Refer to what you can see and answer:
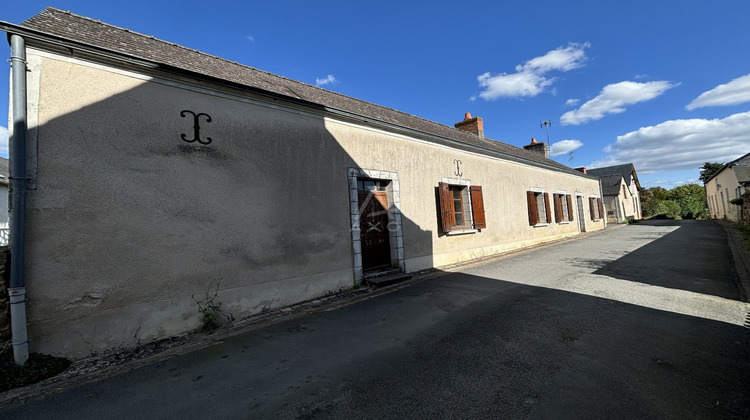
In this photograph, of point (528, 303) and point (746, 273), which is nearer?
point (528, 303)

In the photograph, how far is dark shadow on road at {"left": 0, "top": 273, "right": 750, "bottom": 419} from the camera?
2105mm

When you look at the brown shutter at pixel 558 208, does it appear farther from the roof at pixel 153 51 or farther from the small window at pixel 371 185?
the roof at pixel 153 51

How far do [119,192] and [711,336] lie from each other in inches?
272

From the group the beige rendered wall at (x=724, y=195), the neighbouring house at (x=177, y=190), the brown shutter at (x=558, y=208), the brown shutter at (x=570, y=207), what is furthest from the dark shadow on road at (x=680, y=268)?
the beige rendered wall at (x=724, y=195)

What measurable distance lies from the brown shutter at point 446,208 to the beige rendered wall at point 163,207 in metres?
2.72

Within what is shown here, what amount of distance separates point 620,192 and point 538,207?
1986 centimetres

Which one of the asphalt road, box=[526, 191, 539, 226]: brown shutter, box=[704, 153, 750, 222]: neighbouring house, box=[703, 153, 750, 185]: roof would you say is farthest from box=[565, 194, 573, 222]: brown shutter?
the asphalt road

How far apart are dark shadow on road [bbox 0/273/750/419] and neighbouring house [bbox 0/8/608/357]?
3.19ft

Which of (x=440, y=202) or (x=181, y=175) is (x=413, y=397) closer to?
(x=181, y=175)

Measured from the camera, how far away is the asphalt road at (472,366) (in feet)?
6.97

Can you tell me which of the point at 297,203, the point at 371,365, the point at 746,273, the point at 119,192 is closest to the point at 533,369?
the point at 371,365

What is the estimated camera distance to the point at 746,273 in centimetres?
532

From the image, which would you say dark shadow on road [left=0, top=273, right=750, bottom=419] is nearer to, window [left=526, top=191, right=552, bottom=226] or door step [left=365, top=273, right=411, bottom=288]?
Answer: door step [left=365, top=273, right=411, bottom=288]

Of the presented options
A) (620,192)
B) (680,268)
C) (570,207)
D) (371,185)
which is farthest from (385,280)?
(620,192)
